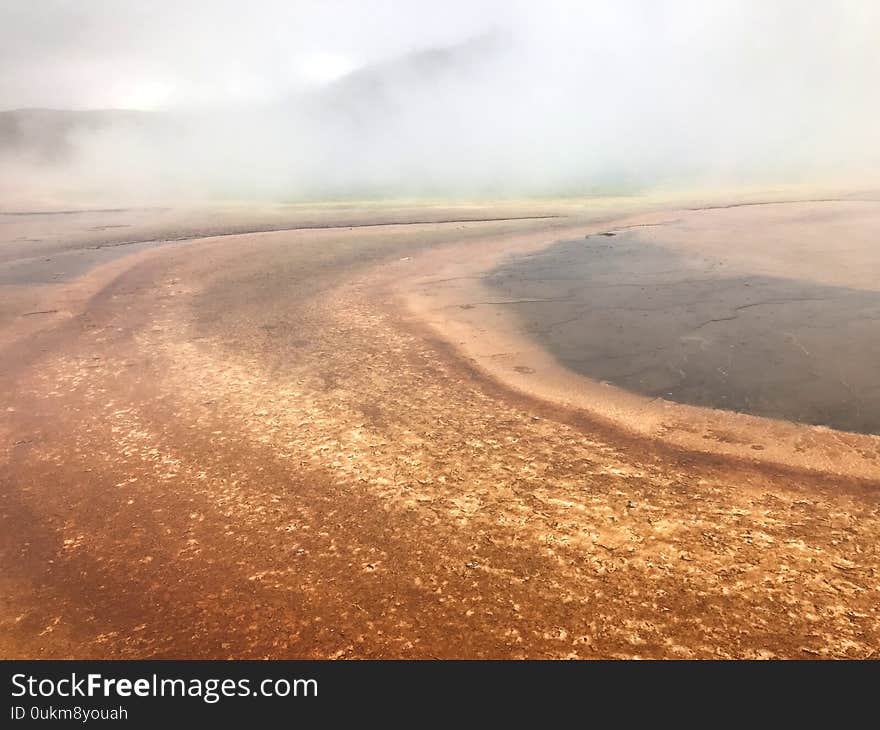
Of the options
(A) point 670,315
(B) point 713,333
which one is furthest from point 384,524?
(A) point 670,315

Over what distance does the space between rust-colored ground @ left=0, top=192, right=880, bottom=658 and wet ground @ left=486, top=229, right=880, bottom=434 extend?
2.97 feet

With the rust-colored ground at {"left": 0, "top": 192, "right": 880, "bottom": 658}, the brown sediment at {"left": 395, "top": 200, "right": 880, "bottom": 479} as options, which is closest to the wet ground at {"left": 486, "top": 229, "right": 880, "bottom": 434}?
the brown sediment at {"left": 395, "top": 200, "right": 880, "bottom": 479}

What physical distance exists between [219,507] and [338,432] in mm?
921

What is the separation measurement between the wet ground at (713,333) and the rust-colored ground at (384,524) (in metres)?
0.90

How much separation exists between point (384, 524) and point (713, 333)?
3.84 m

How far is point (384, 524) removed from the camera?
9.62 feet

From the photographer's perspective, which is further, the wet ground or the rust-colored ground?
the wet ground

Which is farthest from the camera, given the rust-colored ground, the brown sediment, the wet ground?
the wet ground

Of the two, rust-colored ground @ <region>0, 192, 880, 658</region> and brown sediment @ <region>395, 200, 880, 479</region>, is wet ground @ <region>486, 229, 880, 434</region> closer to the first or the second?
brown sediment @ <region>395, 200, 880, 479</region>

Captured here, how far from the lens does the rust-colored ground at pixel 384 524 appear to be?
2291 mm

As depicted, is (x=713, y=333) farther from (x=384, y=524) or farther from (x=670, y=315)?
(x=384, y=524)

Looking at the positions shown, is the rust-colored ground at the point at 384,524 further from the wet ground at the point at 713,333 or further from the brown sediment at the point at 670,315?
the wet ground at the point at 713,333

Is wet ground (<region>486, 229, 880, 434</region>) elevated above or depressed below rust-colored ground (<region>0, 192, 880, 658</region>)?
above

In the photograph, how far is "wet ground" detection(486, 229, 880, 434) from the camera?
4.22m
